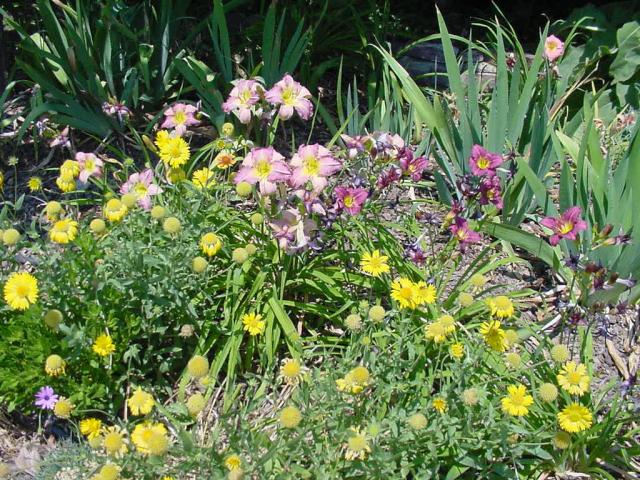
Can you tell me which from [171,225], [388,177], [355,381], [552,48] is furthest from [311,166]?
[552,48]

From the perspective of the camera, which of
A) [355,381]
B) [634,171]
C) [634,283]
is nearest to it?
[355,381]

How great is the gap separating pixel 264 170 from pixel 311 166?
0.14 metres

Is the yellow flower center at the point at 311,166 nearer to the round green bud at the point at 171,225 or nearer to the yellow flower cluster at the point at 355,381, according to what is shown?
the round green bud at the point at 171,225

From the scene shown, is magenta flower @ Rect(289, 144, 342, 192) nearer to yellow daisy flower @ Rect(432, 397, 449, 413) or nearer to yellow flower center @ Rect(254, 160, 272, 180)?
yellow flower center @ Rect(254, 160, 272, 180)

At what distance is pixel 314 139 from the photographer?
359 cm

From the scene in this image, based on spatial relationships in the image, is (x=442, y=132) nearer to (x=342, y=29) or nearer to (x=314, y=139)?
(x=314, y=139)

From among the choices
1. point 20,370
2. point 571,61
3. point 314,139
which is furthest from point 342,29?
point 20,370

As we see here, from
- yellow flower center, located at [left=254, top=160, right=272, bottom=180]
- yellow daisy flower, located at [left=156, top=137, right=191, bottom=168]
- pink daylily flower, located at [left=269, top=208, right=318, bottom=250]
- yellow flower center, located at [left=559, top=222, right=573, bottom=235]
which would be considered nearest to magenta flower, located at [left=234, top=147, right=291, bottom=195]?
yellow flower center, located at [left=254, top=160, right=272, bottom=180]

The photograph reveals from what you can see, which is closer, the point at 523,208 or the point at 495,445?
the point at 495,445

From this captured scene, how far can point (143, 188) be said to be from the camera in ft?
7.48

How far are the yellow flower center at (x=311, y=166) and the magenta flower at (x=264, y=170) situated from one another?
0.06 metres

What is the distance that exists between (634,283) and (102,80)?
7.87 feet

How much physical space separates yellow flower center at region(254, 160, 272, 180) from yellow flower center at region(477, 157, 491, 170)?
0.67 metres

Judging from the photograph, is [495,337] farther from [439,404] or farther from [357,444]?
[357,444]
